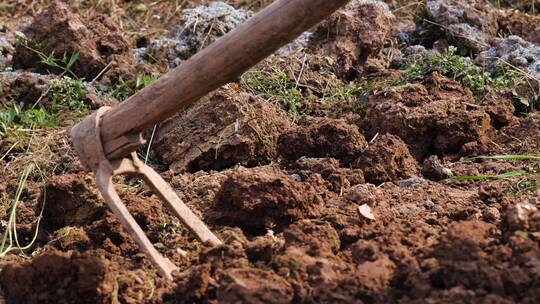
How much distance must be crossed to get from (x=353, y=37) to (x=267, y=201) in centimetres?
230

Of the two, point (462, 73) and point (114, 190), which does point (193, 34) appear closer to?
point (462, 73)

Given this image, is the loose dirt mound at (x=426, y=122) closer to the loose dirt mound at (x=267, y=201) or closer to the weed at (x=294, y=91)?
the weed at (x=294, y=91)

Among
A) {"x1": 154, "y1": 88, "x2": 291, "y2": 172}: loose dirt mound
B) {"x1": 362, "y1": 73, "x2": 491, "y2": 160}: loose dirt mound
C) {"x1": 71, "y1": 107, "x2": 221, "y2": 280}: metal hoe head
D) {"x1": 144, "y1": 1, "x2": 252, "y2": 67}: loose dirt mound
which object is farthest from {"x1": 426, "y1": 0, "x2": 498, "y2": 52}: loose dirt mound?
{"x1": 71, "y1": 107, "x2": 221, "y2": 280}: metal hoe head

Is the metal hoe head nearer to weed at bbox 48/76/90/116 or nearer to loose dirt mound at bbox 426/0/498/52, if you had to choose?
weed at bbox 48/76/90/116

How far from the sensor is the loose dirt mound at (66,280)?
3145mm

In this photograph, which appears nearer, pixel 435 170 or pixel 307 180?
pixel 307 180

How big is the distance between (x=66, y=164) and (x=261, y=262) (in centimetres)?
186

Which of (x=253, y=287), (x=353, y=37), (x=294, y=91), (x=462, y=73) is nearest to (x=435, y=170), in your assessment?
(x=462, y=73)

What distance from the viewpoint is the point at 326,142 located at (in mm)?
4465

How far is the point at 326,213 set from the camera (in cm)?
371

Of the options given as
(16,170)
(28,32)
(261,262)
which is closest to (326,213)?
(261,262)

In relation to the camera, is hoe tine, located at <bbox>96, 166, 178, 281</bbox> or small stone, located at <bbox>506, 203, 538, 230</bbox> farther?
hoe tine, located at <bbox>96, 166, 178, 281</bbox>

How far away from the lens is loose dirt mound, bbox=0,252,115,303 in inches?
124

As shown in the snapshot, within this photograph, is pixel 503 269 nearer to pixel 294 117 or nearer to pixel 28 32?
pixel 294 117
